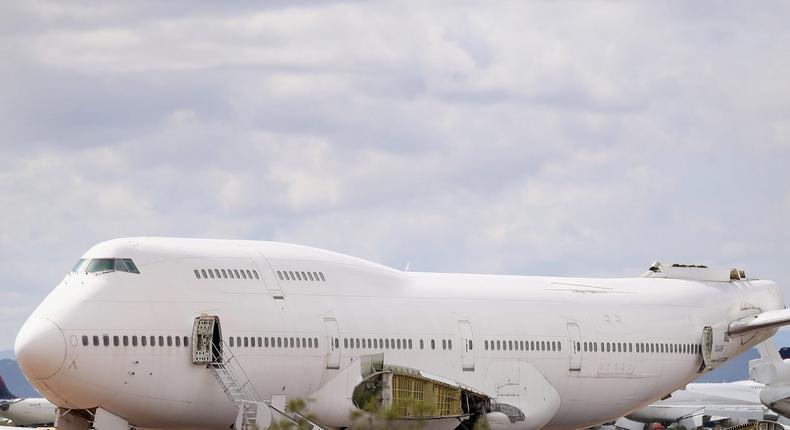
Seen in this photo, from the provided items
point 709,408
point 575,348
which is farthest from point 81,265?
point 709,408

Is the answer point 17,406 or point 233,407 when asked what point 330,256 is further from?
point 17,406

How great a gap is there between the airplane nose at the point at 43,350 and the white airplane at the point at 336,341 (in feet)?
0.13

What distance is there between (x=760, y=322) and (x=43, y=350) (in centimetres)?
2906

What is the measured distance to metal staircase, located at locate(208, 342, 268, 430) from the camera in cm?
4291

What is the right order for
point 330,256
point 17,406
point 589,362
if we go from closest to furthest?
1. point 330,256
2. point 589,362
3. point 17,406

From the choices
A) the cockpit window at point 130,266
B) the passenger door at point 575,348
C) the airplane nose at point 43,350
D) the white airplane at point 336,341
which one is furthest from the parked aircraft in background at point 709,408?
the airplane nose at point 43,350

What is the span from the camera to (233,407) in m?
44.1

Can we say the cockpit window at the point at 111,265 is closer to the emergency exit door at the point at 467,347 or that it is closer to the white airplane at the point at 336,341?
the white airplane at the point at 336,341

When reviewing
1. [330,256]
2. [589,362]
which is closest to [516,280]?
[589,362]

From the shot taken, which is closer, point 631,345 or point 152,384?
point 152,384

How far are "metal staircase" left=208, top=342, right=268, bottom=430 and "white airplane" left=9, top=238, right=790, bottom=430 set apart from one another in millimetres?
48

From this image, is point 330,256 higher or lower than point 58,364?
higher

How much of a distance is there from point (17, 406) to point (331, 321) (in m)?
58.0

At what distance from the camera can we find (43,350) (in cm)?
4050
